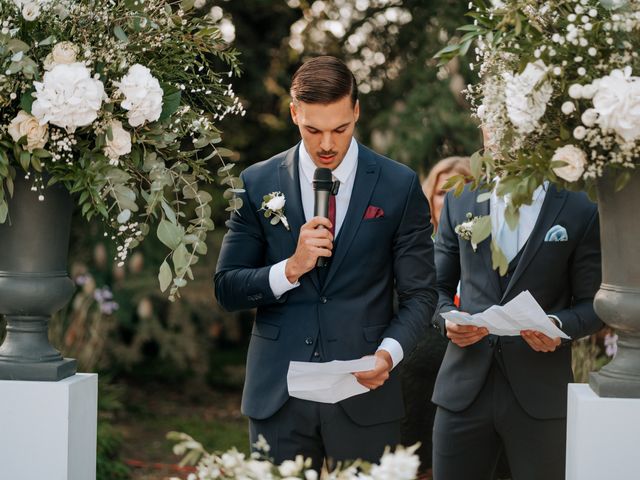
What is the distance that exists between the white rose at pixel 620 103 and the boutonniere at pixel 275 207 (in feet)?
3.92

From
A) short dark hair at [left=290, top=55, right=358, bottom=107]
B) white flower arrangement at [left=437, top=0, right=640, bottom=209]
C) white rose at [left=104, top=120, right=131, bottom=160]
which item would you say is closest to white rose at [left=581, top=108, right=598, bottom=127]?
white flower arrangement at [left=437, top=0, right=640, bottom=209]

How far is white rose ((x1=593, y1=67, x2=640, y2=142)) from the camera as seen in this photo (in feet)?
7.68

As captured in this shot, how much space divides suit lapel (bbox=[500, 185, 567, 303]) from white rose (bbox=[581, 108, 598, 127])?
1096 mm

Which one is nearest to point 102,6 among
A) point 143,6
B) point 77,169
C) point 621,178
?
point 143,6

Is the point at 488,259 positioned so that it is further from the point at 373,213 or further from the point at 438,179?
the point at 438,179

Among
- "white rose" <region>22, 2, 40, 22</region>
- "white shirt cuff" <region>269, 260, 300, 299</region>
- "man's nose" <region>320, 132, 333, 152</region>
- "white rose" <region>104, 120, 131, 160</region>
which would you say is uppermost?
"white rose" <region>22, 2, 40, 22</region>

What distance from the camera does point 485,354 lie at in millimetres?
3594

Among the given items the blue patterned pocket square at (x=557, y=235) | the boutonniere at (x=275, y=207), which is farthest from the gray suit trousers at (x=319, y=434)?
the blue patterned pocket square at (x=557, y=235)

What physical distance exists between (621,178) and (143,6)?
1410 millimetres

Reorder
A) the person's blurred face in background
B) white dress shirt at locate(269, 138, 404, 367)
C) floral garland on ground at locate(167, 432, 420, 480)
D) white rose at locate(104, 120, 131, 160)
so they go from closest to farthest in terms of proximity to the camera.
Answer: floral garland on ground at locate(167, 432, 420, 480) < white rose at locate(104, 120, 131, 160) < white dress shirt at locate(269, 138, 404, 367) < the person's blurred face in background

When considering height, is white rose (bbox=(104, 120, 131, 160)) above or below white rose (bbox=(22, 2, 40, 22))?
below

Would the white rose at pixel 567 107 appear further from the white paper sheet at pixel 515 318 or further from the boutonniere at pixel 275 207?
the boutonniere at pixel 275 207

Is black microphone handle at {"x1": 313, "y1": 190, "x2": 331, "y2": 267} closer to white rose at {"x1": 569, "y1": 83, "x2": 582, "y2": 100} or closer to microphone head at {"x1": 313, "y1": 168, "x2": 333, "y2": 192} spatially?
microphone head at {"x1": 313, "y1": 168, "x2": 333, "y2": 192}

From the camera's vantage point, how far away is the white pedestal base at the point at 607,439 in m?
2.51
